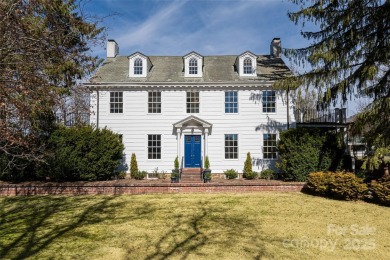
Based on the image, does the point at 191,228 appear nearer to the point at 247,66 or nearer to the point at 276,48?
the point at 247,66

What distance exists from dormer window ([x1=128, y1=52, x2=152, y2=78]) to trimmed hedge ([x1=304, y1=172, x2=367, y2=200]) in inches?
518

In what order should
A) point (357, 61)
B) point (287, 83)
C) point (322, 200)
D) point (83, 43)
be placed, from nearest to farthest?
point (83, 43) → point (322, 200) → point (357, 61) → point (287, 83)

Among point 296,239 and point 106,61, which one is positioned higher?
point 106,61

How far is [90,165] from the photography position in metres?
15.1

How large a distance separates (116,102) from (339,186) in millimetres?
14288

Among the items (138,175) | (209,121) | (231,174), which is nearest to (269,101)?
(209,121)

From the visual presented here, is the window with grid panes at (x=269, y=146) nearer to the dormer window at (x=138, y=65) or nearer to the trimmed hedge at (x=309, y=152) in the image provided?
the trimmed hedge at (x=309, y=152)

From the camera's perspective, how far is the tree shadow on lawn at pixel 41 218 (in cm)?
658

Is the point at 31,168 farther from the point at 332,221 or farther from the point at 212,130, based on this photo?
the point at 332,221

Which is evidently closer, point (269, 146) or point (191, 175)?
point (191, 175)

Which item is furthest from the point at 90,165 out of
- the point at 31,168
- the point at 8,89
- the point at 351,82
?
the point at 351,82

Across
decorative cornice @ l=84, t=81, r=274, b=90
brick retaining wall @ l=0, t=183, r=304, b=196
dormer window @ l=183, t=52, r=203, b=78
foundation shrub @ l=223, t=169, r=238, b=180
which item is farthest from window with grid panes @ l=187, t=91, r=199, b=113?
brick retaining wall @ l=0, t=183, r=304, b=196

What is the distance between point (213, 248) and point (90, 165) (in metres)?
10.7

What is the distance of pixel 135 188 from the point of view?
43.2 feet
